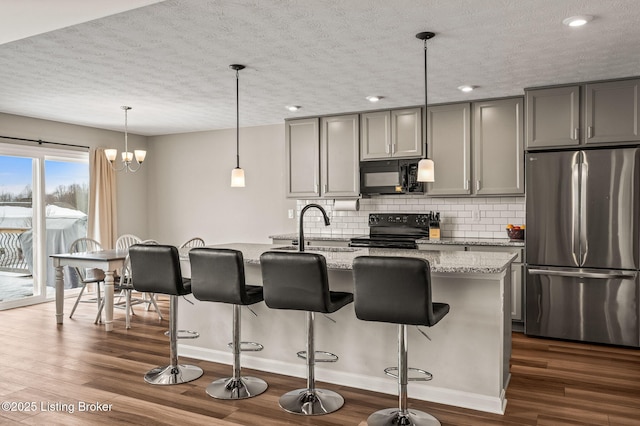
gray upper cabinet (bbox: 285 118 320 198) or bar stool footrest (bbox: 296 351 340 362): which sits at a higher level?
gray upper cabinet (bbox: 285 118 320 198)

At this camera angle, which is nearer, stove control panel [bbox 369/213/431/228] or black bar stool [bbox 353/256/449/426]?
black bar stool [bbox 353/256/449/426]

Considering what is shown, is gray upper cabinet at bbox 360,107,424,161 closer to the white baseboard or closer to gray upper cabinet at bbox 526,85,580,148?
gray upper cabinet at bbox 526,85,580,148

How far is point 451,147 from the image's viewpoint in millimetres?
5398

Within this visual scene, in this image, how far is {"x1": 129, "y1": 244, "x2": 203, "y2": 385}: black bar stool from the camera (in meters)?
3.39

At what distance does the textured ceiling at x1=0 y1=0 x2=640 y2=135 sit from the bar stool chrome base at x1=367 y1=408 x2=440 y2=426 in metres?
2.40

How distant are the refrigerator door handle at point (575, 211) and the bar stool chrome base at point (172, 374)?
3.50m

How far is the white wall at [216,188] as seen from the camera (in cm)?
681

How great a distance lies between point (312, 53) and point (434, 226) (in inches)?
110

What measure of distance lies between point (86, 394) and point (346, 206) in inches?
144

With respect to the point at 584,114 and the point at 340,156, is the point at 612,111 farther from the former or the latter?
the point at 340,156

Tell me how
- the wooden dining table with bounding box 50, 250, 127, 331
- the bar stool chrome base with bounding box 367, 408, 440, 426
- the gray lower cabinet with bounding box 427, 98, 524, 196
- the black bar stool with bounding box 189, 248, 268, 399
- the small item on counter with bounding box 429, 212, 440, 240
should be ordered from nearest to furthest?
the bar stool chrome base with bounding box 367, 408, 440, 426, the black bar stool with bounding box 189, 248, 268, 399, the wooden dining table with bounding box 50, 250, 127, 331, the gray lower cabinet with bounding box 427, 98, 524, 196, the small item on counter with bounding box 429, 212, 440, 240

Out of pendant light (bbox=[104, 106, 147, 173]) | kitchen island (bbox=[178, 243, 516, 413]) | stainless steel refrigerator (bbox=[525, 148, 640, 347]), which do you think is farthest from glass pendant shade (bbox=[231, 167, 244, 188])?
stainless steel refrigerator (bbox=[525, 148, 640, 347])

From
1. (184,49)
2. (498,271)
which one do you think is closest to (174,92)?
(184,49)

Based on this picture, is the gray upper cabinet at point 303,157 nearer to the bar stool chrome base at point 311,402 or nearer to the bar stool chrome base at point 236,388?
the bar stool chrome base at point 236,388
